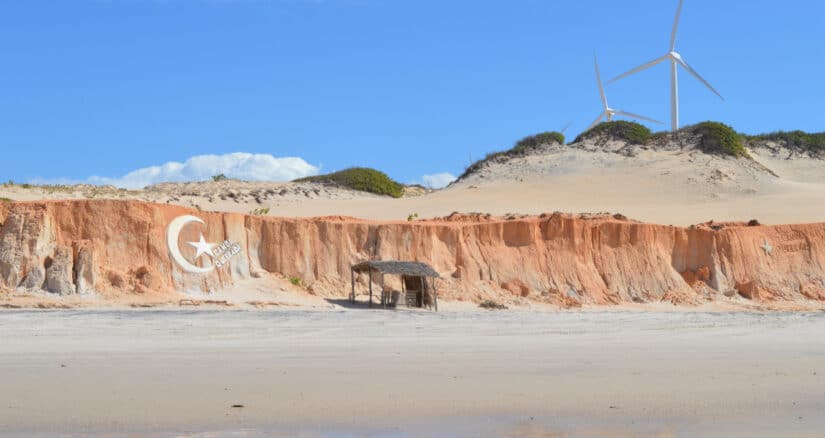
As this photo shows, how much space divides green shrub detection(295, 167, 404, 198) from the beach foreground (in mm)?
38034

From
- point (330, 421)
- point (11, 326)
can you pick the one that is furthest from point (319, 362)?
point (11, 326)

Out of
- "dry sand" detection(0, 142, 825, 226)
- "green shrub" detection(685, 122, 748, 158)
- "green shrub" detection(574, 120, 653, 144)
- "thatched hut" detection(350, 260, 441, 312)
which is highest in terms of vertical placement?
"green shrub" detection(574, 120, 653, 144)

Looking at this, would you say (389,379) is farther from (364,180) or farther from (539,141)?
(539,141)

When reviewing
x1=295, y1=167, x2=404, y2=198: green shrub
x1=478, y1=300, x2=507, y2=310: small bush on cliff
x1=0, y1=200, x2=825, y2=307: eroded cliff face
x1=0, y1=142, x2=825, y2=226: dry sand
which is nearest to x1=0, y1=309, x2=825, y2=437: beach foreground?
x1=0, y1=200, x2=825, y2=307: eroded cliff face

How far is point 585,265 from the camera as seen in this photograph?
34.4m

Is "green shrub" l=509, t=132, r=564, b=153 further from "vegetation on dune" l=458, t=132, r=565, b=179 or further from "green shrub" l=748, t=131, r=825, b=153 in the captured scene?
"green shrub" l=748, t=131, r=825, b=153

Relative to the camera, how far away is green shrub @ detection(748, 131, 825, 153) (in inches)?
2761

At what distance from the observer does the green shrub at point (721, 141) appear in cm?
6238

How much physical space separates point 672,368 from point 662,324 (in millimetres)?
10173

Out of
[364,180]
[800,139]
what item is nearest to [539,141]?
[364,180]

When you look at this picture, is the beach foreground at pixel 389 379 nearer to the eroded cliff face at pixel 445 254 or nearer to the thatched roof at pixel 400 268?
the eroded cliff face at pixel 445 254

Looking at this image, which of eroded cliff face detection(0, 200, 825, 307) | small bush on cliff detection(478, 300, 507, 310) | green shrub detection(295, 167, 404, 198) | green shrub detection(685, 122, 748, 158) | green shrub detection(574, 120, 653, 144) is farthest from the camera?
green shrub detection(574, 120, 653, 144)

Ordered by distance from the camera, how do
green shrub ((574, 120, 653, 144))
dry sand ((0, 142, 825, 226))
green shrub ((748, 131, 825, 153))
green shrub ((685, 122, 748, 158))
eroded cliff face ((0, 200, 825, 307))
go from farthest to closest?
1. green shrub ((748, 131, 825, 153))
2. green shrub ((574, 120, 653, 144))
3. green shrub ((685, 122, 748, 158))
4. dry sand ((0, 142, 825, 226))
5. eroded cliff face ((0, 200, 825, 307))

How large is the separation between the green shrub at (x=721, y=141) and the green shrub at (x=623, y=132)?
12.5 ft
